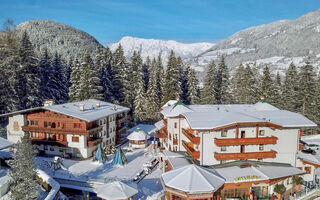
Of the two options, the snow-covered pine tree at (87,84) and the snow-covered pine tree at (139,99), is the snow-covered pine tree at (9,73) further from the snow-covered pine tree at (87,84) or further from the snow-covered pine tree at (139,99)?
the snow-covered pine tree at (139,99)

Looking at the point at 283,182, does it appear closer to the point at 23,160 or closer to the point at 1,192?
the point at 23,160

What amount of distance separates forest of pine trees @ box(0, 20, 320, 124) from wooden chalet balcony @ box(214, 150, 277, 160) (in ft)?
104

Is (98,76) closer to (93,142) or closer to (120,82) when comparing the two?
(120,82)

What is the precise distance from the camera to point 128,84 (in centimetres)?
6169

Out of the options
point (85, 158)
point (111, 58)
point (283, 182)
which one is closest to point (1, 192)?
point (85, 158)

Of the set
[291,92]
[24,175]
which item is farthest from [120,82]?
[24,175]

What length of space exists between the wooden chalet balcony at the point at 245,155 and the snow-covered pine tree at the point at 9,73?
37.7 metres

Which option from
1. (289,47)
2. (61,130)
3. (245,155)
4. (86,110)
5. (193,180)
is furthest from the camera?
(289,47)

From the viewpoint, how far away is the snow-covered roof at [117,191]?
70.9ft

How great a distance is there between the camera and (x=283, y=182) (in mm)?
26656

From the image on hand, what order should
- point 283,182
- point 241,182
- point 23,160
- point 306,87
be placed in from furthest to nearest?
1. point 306,87
2. point 283,182
3. point 241,182
4. point 23,160

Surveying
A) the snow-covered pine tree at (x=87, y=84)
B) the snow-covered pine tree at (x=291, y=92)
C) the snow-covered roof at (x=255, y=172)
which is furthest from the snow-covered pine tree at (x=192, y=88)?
the snow-covered roof at (x=255, y=172)

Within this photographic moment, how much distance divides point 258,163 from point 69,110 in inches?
1060

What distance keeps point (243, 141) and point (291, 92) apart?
3621 centimetres
